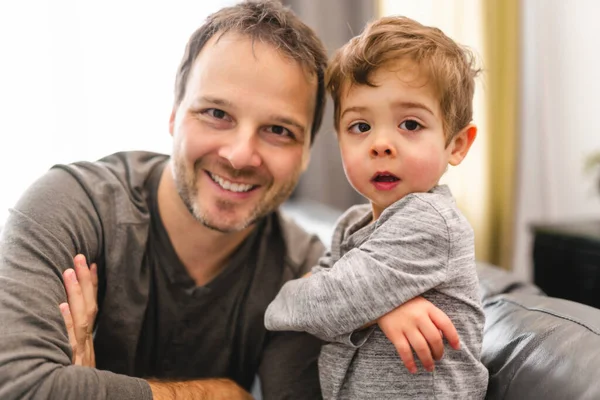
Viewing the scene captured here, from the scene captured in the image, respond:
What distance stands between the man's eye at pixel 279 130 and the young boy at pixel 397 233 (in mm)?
294

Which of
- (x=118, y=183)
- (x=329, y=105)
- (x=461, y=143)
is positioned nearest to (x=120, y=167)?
(x=118, y=183)

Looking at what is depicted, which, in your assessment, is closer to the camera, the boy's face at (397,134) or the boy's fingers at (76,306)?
the boy's face at (397,134)

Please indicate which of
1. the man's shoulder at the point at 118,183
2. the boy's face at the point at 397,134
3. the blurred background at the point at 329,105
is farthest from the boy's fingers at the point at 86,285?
the blurred background at the point at 329,105

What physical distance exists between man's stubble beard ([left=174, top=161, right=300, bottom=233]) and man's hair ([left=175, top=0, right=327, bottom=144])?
209 mm

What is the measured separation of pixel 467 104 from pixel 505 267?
277cm

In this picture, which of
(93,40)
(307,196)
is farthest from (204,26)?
(307,196)

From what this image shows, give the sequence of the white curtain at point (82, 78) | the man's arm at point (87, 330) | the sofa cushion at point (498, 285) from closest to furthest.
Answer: the man's arm at point (87, 330) < the sofa cushion at point (498, 285) < the white curtain at point (82, 78)

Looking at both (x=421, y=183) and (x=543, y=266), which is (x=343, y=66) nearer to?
(x=421, y=183)

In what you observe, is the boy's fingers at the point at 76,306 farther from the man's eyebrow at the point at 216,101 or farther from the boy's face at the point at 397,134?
the boy's face at the point at 397,134

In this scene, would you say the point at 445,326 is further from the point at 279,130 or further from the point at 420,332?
the point at 279,130

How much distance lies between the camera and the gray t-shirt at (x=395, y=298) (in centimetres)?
93

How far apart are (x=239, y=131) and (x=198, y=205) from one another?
206mm

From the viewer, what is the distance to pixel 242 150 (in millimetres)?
1268

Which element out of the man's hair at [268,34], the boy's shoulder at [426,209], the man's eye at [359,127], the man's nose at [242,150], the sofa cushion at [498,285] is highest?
the man's hair at [268,34]
